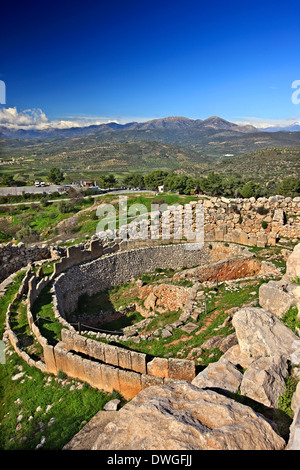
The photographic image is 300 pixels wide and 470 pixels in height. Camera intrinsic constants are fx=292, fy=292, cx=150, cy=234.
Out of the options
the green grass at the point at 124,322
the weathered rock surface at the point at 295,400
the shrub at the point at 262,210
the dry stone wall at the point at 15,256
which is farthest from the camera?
the shrub at the point at 262,210

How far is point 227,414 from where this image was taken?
16.0 feet

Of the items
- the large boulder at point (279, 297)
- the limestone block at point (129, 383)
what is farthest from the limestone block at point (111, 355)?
the large boulder at point (279, 297)

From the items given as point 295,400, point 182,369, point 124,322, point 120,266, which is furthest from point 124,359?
point 120,266

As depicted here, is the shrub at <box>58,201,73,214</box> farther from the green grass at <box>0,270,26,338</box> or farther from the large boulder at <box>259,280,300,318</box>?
the large boulder at <box>259,280,300,318</box>

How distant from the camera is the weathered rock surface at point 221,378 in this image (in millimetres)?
6561

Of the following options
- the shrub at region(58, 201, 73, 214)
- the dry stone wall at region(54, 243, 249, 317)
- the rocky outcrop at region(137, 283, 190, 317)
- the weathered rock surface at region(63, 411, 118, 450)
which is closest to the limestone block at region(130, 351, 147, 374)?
the weathered rock surface at region(63, 411, 118, 450)

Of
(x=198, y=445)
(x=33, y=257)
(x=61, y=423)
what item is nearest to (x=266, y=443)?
(x=198, y=445)

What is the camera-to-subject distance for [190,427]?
181 inches

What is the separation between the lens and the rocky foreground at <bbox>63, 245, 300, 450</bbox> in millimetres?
4445

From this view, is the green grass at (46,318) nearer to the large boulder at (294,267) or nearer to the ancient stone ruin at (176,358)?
the ancient stone ruin at (176,358)

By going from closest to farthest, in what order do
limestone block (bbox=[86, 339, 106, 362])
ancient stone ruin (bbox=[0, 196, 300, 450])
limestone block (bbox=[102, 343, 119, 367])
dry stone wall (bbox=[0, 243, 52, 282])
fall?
1. ancient stone ruin (bbox=[0, 196, 300, 450])
2. limestone block (bbox=[102, 343, 119, 367])
3. limestone block (bbox=[86, 339, 106, 362])
4. dry stone wall (bbox=[0, 243, 52, 282])

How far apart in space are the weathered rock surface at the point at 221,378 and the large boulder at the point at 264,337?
855 mm

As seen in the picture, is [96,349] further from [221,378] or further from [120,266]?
[120,266]

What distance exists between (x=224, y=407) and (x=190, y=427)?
0.78 metres
